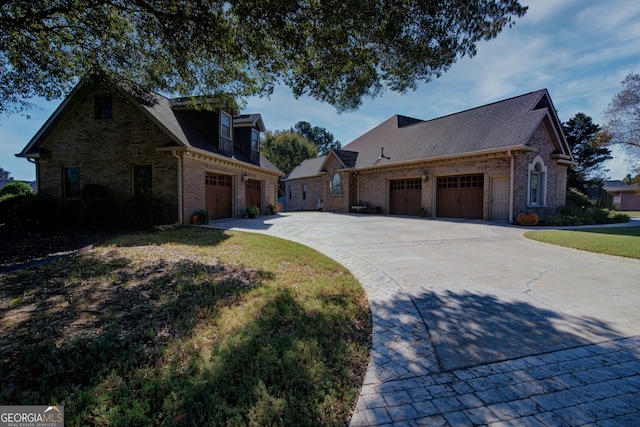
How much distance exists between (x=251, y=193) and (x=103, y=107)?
8866mm

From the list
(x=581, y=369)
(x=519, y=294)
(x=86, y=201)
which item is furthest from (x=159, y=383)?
(x=86, y=201)

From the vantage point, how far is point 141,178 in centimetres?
1298

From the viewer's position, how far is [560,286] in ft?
16.4

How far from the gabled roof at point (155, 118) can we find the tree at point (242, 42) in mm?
2011

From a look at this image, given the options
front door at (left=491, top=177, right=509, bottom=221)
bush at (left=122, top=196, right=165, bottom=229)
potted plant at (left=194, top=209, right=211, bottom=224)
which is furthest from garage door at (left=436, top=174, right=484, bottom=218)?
bush at (left=122, top=196, right=165, bottom=229)

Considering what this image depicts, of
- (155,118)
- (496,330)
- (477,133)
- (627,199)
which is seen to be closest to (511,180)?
(477,133)

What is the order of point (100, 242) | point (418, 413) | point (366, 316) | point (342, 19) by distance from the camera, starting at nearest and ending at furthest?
1. point (418, 413)
2. point (366, 316)
3. point (342, 19)
4. point (100, 242)

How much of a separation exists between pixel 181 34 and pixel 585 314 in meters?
9.37

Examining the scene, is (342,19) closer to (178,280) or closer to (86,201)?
(178,280)

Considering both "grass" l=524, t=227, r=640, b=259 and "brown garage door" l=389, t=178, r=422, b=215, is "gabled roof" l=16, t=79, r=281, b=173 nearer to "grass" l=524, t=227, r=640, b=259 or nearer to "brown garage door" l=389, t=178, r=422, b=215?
"brown garage door" l=389, t=178, r=422, b=215

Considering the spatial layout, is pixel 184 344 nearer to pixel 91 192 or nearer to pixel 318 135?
pixel 91 192

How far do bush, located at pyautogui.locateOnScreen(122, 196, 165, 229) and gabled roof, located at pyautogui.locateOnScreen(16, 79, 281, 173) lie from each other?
2390 mm

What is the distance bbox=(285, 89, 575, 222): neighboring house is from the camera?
1476 centimetres

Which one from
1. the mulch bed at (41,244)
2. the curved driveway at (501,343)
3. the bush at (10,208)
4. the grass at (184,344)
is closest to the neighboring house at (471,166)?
the curved driveway at (501,343)
